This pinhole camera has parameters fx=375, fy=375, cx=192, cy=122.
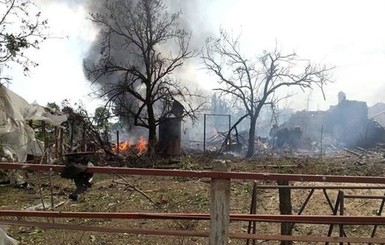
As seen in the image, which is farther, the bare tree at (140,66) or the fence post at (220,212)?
the bare tree at (140,66)

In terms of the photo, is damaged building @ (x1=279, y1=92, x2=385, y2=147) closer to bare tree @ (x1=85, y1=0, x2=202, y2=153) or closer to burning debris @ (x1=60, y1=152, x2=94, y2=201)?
bare tree @ (x1=85, y1=0, x2=202, y2=153)

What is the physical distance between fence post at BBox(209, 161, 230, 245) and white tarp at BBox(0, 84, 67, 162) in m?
10.9

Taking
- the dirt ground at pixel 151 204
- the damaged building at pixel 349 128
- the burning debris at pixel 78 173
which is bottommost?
the dirt ground at pixel 151 204

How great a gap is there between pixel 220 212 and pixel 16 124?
11.7 m

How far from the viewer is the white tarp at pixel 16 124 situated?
11773 millimetres

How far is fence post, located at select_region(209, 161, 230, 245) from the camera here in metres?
2.37

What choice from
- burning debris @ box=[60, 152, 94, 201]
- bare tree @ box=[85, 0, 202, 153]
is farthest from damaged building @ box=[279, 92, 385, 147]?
burning debris @ box=[60, 152, 94, 201]

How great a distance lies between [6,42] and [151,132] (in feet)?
34.2

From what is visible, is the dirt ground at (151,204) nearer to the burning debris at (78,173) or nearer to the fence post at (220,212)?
the burning debris at (78,173)

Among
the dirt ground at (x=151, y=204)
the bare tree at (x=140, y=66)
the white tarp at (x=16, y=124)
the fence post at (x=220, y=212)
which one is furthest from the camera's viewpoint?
the bare tree at (x=140, y=66)

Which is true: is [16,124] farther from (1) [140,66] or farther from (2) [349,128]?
(2) [349,128]

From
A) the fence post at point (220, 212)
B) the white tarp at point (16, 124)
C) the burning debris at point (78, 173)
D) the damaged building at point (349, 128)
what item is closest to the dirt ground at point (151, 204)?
the white tarp at point (16, 124)

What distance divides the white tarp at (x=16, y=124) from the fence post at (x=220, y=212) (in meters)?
10.9

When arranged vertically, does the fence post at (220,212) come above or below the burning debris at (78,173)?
below
